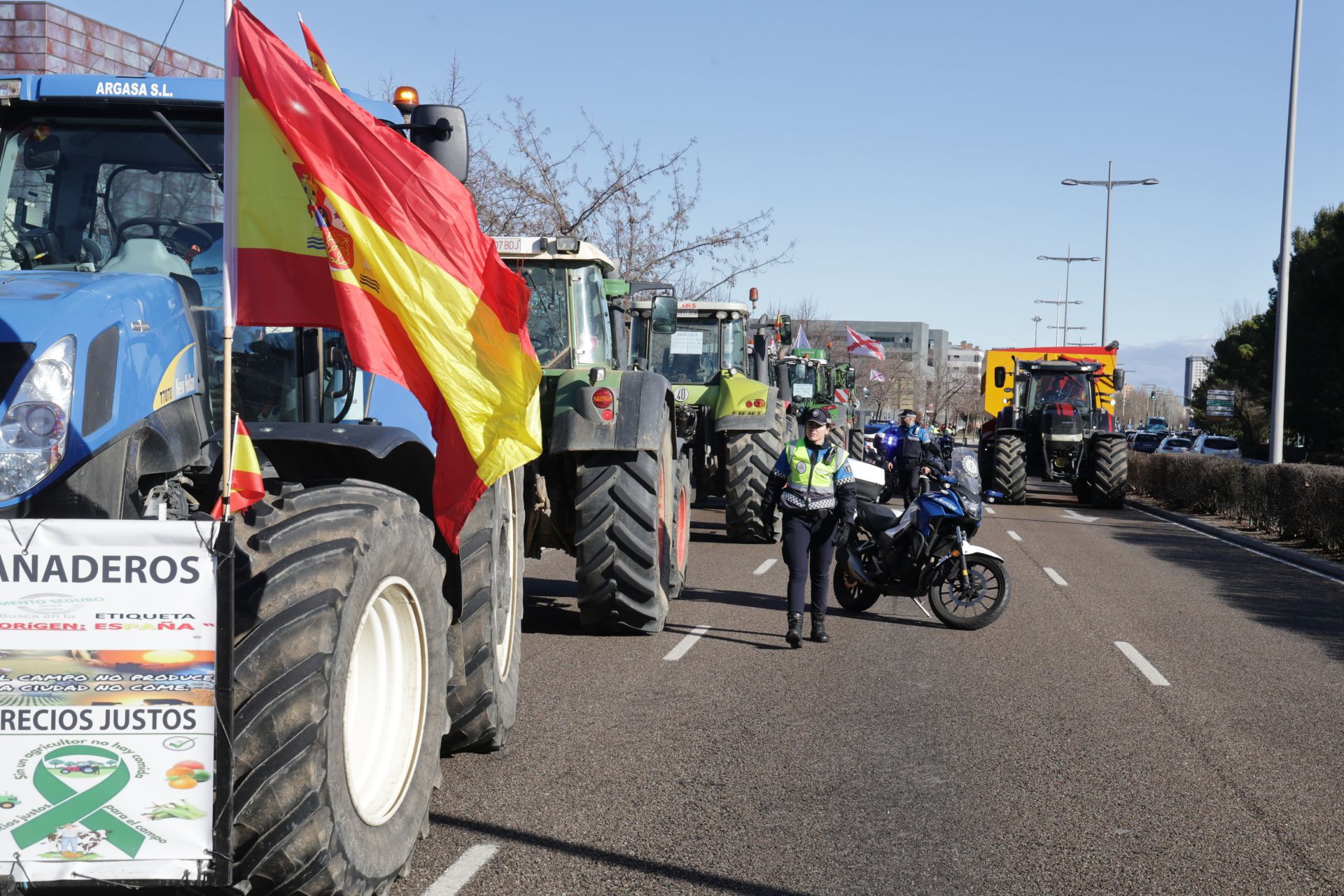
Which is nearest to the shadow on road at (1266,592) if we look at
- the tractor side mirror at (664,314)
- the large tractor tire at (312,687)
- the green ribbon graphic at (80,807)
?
the tractor side mirror at (664,314)

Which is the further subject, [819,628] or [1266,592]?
[1266,592]

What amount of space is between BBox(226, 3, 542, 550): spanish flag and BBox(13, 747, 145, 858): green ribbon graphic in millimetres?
1337

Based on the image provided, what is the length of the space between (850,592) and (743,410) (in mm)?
4791

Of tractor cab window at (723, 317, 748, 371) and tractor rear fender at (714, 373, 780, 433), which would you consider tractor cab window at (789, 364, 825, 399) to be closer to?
tractor cab window at (723, 317, 748, 371)

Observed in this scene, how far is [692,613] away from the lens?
11.3 metres

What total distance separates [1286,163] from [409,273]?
23.6m

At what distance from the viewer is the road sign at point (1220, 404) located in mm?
57500

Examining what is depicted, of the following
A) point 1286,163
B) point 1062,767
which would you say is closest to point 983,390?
point 1286,163

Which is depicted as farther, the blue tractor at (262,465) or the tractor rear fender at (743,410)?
the tractor rear fender at (743,410)

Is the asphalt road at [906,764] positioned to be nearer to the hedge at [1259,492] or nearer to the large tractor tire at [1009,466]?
the hedge at [1259,492]

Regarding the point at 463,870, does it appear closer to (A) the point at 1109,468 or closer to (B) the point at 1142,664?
(B) the point at 1142,664

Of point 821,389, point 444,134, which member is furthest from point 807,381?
point 444,134

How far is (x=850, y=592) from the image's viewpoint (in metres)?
12.1

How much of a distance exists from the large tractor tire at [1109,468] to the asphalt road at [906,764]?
1521 centimetres
